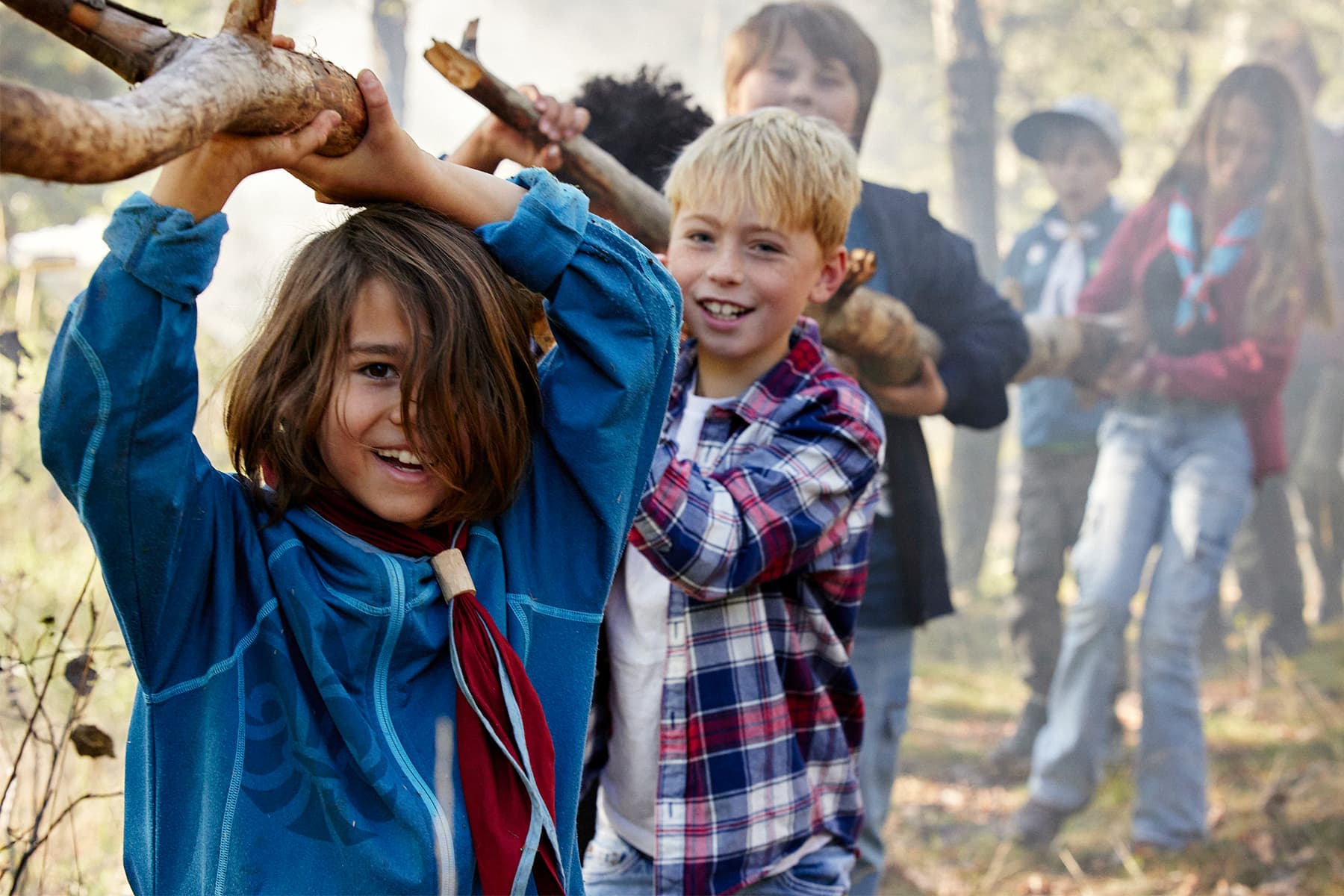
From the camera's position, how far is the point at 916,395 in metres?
3.31

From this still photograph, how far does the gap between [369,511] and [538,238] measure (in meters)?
0.39

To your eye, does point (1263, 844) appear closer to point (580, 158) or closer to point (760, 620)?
point (760, 620)

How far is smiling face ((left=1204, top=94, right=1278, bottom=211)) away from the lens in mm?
5316

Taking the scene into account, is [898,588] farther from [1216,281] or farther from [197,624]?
[1216,281]

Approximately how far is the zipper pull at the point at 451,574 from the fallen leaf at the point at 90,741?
1.03 m

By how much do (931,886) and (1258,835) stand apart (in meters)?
1.33

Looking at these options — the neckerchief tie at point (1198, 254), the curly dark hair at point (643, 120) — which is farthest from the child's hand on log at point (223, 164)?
the neckerchief tie at point (1198, 254)

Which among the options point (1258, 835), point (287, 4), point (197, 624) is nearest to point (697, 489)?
point (197, 624)

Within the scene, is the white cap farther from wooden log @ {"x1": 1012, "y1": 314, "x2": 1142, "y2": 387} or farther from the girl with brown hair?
wooden log @ {"x1": 1012, "y1": 314, "x2": 1142, "y2": 387}

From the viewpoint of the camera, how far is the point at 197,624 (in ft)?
4.21

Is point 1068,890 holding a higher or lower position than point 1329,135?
lower

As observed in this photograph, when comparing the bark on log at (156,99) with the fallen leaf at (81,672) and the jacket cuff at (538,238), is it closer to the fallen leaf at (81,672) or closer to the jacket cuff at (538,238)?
the jacket cuff at (538,238)

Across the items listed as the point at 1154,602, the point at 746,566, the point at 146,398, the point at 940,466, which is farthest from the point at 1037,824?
the point at 940,466

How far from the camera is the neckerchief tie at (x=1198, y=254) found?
5.23 m
